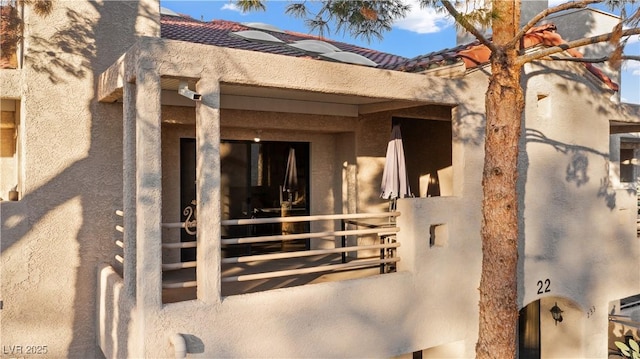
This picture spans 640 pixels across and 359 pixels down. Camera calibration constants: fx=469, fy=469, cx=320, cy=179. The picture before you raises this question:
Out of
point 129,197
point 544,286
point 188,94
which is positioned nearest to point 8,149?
point 129,197

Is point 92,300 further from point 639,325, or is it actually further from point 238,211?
point 639,325

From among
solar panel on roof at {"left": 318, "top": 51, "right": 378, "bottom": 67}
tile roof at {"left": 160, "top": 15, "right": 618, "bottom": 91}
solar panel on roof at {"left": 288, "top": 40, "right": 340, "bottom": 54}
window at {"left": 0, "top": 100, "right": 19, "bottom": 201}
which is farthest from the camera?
solar panel on roof at {"left": 288, "top": 40, "right": 340, "bottom": 54}

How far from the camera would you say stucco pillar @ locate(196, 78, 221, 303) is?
5938 millimetres

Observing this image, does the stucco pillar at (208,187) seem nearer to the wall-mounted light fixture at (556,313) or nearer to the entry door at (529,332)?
the wall-mounted light fixture at (556,313)

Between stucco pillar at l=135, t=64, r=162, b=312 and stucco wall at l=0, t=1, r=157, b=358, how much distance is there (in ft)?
9.63

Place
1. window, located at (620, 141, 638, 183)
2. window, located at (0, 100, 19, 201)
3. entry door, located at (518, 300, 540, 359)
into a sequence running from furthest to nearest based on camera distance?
window, located at (620, 141, 638, 183)
entry door, located at (518, 300, 540, 359)
window, located at (0, 100, 19, 201)

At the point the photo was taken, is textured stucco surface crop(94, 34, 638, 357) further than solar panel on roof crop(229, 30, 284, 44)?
No

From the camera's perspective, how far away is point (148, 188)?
18.7 feet

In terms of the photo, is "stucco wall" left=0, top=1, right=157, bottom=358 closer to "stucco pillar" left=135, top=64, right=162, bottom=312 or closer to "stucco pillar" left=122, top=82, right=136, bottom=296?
"stucco pillar" left=122, top=82, right=136, bottom=296

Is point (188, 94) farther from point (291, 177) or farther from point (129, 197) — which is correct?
point (291, 177)

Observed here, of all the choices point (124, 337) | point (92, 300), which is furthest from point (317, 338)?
point (92, 300)

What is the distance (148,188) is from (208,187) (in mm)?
726

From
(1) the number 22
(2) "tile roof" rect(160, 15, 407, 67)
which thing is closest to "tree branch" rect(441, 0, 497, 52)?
(2) "tile roof" rect(160, 15, 407, 67)

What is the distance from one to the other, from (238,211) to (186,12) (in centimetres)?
826
